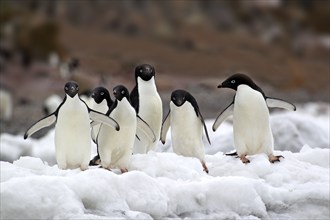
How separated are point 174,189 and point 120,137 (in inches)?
27.2

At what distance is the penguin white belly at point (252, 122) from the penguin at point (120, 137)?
0.73 meters

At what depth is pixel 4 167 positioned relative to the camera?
213 inches

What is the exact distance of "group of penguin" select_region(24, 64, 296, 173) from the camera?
19.0 ft

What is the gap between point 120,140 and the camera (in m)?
5.78

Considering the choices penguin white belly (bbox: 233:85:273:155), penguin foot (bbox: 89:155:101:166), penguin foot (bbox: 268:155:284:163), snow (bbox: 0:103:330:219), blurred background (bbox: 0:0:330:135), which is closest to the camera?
snow (bbox: 0:103:330:219)

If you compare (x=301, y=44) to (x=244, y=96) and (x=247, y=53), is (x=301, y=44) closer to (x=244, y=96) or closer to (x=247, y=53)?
(x=247, y=53)

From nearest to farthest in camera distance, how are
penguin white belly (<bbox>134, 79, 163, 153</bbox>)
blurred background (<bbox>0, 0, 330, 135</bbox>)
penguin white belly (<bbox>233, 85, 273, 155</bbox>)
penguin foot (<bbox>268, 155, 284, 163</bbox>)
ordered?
penguin foot (<bbox>268, 155, 284, 163</bbox>), penguin white belly (<bbox>233, 85, 273, 155</bbox>), penguin white belly (<bbox>134, 79, 163, 153</bbox>), blurred background (<bbox>0, 0, 330, 135</bbox>)

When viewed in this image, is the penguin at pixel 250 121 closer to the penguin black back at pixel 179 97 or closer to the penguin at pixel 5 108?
the penguin black back at pixel 179 97

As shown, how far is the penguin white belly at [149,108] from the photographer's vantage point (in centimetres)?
648

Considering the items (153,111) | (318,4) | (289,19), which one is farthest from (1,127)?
(318,4)

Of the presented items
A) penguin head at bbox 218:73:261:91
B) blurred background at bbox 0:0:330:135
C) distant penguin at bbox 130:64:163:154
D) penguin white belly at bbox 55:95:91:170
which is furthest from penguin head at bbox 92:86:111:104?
blurred background at bbox 0:0:330:135

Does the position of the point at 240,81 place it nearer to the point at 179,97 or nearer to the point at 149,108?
the point at 179,97

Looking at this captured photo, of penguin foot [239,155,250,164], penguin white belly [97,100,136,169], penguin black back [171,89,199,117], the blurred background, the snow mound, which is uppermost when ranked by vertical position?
the blurred background

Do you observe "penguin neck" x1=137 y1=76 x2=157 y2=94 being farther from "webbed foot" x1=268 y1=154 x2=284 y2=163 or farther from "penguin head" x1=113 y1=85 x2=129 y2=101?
"webbed foot" x1=268 y1=154 x2=284 y2=163
